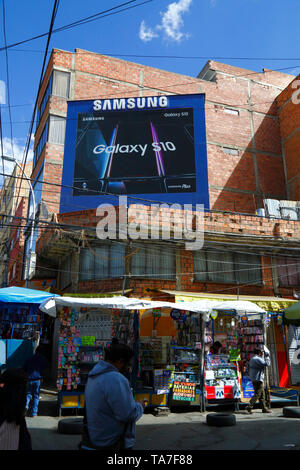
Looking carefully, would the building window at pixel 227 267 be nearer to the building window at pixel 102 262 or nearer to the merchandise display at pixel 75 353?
the building window at pixel 102 262

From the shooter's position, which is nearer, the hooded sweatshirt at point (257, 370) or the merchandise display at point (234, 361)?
the hooded sweatshirt at point (257, 370)

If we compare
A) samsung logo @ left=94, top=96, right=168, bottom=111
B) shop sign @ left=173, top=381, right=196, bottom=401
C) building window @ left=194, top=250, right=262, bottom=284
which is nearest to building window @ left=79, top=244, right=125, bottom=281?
building window @ left=194, top=250, right=262, bottom=284

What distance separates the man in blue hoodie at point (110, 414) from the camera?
3.14m

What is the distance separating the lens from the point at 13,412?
10.6 ft

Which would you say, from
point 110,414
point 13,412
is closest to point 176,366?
point 110,414

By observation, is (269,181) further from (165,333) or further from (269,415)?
(269,415)

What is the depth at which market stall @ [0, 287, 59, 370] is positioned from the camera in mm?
10125

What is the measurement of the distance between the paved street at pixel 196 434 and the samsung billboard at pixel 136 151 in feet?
34.6

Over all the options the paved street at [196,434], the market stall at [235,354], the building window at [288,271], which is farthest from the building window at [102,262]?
the building window at [288,271]

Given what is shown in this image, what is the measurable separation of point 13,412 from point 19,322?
345 inches

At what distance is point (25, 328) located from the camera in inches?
452

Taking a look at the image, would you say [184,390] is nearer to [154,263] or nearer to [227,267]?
[154,263]

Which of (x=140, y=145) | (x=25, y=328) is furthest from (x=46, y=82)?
(x=25, y=328)

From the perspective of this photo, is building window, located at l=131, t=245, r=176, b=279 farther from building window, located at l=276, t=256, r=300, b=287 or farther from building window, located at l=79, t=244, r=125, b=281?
building window, located at l=276, t=256, r=300, b=287
